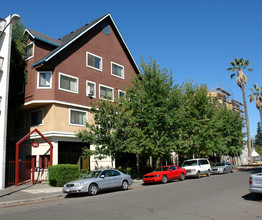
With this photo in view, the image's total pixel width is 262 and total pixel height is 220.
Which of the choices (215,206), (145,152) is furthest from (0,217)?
(145,152)

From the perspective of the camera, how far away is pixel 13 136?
25297mm

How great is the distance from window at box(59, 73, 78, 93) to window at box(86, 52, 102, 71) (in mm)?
2475

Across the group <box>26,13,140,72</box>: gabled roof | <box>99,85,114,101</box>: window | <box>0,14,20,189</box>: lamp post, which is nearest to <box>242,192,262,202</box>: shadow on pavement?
<box>0,14,20,189</box>: lamp post

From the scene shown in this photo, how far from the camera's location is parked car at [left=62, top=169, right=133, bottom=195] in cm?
1339

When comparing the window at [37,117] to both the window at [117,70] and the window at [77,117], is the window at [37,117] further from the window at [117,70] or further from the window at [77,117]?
the window at [117,70]

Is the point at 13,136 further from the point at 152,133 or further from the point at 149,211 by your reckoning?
the point at 149,211

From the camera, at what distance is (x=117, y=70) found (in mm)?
28281

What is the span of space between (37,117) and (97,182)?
37.2 feet

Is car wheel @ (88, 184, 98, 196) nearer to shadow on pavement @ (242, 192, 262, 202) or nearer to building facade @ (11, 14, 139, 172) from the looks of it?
shadow on pavement @ (242, 192, 262, 202)

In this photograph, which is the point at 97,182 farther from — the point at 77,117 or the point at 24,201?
the point at 77,117

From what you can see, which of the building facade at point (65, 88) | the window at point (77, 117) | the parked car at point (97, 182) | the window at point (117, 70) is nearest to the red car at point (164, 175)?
the parked car at point (97, 182)

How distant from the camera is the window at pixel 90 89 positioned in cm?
2429

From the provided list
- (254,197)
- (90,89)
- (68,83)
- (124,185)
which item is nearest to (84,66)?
(90,89)

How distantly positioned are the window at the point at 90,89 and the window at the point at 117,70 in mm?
3295
